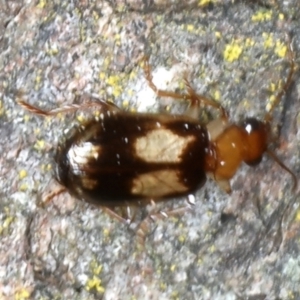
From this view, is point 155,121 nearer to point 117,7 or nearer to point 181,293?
point 117,7

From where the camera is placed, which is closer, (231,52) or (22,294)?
(22,294)

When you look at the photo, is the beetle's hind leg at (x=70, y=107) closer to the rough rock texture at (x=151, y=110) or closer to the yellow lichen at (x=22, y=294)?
the rough rock texture at (x=151, y=110)

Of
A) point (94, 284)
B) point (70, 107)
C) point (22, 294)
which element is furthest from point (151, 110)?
point (22, 294)

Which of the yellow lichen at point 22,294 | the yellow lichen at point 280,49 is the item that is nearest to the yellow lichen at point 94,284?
the yellow lichen at point 22,294

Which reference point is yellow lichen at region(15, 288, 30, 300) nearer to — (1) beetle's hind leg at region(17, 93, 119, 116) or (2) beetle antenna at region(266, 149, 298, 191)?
(1) beetle's hind leg at region(17, 93, 119, 116)

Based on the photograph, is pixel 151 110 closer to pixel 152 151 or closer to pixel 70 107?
pixel 152 151

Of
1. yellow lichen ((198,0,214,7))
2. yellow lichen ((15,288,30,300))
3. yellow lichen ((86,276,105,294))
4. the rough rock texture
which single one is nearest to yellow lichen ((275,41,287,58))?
the rough rock texture

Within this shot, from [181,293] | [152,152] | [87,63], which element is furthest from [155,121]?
[181,293]

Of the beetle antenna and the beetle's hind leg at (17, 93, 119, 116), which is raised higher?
the beetle's hind leg at (17, 93, 119, 116)
